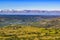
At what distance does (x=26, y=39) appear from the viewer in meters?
87.4

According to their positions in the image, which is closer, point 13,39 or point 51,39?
point 13,39

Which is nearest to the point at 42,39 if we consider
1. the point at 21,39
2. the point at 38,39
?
the point at 38,39

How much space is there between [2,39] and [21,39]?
7814 mm

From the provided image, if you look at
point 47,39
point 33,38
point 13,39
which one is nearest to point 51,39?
point 47,39

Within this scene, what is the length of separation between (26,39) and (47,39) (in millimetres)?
8844

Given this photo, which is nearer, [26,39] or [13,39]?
[13,39]

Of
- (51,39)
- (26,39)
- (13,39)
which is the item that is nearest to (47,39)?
(51,39)

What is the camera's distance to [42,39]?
8831 cm

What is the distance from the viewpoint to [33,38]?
89.4 meters

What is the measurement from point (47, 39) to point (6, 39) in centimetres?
1718

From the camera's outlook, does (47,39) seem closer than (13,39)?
No

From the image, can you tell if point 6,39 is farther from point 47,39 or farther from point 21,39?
point 47,39

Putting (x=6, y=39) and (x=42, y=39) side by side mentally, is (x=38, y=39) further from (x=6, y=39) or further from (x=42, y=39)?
(x=6, y=39)

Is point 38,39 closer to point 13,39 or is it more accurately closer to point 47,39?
point 47,39
